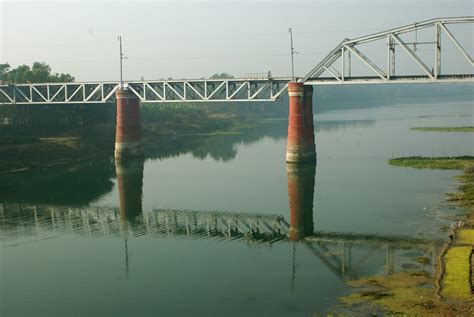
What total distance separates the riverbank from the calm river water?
1.27 meters

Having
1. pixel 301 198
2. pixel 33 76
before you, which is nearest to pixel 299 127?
pixel 301 198

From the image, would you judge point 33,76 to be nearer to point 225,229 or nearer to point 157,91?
point 157,91

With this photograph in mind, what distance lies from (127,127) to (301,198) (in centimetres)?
3821

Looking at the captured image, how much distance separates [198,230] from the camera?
4150 cm

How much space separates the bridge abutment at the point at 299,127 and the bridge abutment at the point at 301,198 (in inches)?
50.0

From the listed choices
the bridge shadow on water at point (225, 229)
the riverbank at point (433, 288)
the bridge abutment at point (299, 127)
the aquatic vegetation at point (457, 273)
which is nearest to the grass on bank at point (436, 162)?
the bridge abutment at point (299, 127)

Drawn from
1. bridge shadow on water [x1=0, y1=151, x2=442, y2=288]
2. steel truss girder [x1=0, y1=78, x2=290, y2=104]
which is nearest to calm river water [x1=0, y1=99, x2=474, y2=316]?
bridge shadow on water [x1=0, y1=151, x2=442, y2=288]

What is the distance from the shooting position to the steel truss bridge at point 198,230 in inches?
1320

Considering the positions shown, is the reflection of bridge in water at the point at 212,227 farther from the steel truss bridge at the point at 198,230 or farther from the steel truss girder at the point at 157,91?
the steel truss girder at the point at 157,91

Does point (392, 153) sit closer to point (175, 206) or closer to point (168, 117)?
point (175, 206)

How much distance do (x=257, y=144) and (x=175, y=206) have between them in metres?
57.0

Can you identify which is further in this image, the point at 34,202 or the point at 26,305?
the point at 34,202

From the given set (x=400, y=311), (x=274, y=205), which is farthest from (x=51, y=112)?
(x=400, y=311)

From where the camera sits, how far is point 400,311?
A: 23719 millimetres
